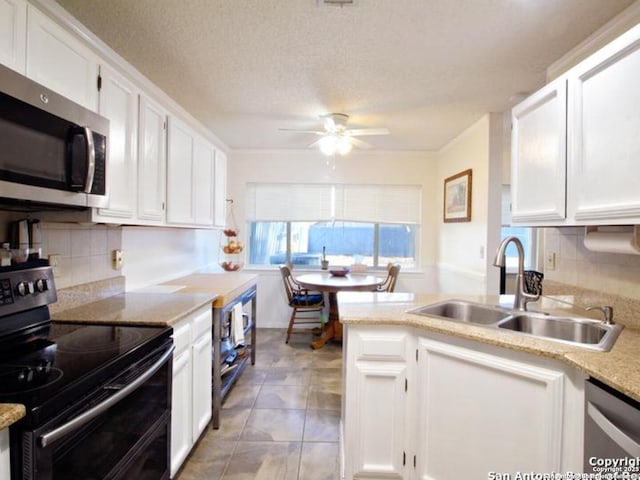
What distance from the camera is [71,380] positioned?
1.01m

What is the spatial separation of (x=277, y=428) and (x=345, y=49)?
2.42 metres

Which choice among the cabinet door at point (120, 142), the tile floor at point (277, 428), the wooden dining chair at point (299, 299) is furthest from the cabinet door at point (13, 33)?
the wooden dining chair at point (299, 299)

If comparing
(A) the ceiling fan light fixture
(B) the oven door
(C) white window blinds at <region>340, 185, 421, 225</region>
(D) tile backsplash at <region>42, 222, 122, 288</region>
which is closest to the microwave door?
(D) tile backsplash at <region>42, 222, 122, 288</region>

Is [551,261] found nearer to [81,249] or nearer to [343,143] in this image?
[343,143]

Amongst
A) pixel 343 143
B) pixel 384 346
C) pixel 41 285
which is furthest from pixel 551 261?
pixel 41 285

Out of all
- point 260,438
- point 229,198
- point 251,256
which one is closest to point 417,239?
point 251,256

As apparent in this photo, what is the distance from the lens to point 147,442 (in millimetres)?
1364

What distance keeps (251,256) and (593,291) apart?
374cm

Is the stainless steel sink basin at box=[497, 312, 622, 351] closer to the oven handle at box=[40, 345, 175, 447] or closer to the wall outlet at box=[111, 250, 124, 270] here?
the oven handle at box=[40, 345, 175, 447]

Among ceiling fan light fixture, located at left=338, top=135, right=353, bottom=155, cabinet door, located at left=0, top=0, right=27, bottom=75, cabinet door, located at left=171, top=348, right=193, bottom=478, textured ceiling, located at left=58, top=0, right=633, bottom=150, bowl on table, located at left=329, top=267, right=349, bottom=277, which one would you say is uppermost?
textured ceiling, located at left=58, top=0, right=633, bottom=150

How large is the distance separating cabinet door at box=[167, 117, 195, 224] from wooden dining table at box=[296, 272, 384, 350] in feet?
4.77

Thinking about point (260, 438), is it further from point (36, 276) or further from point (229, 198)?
point (229, 198)

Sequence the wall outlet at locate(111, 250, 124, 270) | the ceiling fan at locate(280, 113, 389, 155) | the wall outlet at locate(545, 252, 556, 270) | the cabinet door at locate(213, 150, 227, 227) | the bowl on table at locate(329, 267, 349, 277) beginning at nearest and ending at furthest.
A: the wall outlet at locate(545, 252, 556, 270) < the wall outlet at locate(111, 250, 124, 270) < the ceiling fan at locate(280, 113, 389, 155) < the cabinet door at locate(213, 150, 227, 227) < the bowl on table at locate(329, 267, 349, 277)

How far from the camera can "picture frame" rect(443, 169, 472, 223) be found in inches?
137
